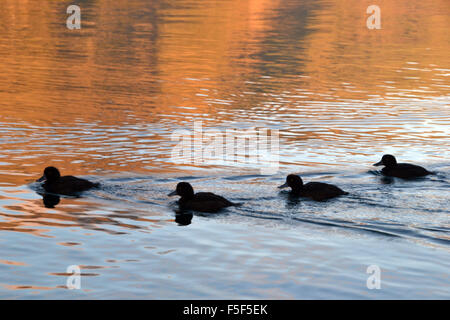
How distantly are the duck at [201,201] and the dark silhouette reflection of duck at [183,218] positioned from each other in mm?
204

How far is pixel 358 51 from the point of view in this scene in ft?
155

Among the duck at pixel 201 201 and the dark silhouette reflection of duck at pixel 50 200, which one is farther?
the dark silhouette reflection of duck at pixel 50 200

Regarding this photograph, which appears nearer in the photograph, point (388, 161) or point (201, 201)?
point (201, 201)

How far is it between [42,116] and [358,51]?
26.0 meters

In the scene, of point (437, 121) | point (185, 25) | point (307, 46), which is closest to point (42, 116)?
point (437, 121)

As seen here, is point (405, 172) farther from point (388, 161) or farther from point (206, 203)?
point (206, 203)

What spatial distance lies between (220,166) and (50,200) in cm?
466

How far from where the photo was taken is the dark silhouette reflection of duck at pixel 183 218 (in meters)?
14.8

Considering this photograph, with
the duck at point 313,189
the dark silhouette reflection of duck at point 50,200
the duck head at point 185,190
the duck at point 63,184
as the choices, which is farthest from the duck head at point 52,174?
the duck at point 313,189

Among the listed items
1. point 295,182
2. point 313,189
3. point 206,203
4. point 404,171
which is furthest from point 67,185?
point 404,171

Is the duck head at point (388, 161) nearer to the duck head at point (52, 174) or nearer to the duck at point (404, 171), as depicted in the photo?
the duck at point (404, 171)

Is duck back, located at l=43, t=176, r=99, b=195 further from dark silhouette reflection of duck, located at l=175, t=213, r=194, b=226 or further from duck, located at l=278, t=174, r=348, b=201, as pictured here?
duck, located at l=278, t=174, r=348, b=201

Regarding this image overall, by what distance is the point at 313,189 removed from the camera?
16172 mm
